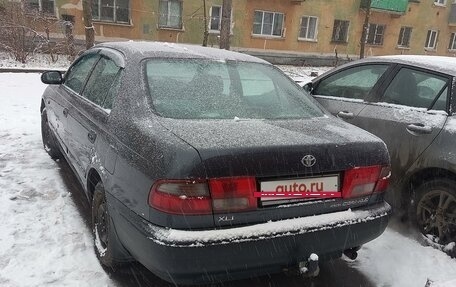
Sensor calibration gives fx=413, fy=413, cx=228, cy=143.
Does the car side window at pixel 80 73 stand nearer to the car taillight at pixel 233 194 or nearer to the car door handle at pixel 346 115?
the car taillight at pixel 233 194

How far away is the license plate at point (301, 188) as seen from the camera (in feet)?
7.28

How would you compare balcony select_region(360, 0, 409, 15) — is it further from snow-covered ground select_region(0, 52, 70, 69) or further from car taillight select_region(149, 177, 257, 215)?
car taillight select_region(149, 177, 257, 215)

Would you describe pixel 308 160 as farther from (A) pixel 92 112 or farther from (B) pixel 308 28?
(B) pixel 308 28

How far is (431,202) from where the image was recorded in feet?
11.4

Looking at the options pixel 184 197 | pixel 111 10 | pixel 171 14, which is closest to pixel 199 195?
pixel 184 197

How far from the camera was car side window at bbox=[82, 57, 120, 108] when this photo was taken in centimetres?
310

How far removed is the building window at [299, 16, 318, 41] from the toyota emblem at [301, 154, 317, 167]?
66.9ft

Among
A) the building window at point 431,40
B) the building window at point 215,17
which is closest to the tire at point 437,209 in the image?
the building window at point 215,17

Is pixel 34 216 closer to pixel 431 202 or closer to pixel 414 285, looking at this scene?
pixel 414 285

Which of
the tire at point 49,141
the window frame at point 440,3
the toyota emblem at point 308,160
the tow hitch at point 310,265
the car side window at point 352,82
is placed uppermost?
the window frame at point 440,3

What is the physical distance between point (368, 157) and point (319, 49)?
20944 mm

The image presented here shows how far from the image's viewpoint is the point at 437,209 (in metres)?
3.39

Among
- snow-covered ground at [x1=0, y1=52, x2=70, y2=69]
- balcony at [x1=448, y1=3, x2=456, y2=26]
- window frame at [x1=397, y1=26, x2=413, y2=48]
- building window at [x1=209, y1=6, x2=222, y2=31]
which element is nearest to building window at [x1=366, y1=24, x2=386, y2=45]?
window frame at [x1=397, y1=26, x2=413, y2=48]

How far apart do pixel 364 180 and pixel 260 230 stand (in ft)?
2.55
